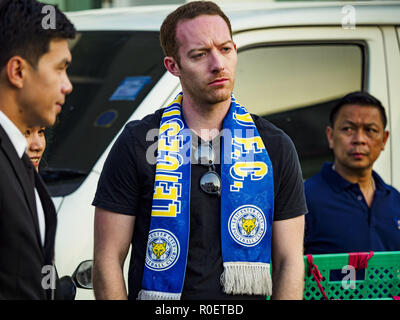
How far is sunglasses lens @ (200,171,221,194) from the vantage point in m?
2.82

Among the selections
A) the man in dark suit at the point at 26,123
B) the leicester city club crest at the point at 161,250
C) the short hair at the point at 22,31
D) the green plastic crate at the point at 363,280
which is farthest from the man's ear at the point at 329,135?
the short hair at the point at 22,31

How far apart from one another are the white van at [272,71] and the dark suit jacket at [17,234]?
1.52 meters

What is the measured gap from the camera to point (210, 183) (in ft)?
9.26

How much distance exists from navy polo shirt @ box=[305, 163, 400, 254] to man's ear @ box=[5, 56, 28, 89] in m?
1.92

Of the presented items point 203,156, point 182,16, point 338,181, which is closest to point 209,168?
Result: point 203,156

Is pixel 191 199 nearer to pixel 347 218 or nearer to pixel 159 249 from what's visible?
pixel 159 249

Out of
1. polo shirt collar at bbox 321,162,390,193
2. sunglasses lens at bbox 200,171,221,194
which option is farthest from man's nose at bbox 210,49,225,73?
polo shirt collar at bbox 321,162,390,193

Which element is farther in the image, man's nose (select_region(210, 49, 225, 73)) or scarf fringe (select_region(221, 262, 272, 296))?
man's nose (select_region(210, 49, 225, 73))

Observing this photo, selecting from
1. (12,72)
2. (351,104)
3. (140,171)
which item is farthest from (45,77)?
(351,104)

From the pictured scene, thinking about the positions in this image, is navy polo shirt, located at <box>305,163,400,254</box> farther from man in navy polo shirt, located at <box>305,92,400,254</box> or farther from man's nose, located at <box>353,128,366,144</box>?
man's nose, located at <box>353,128,366,144</box>
